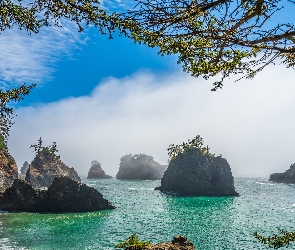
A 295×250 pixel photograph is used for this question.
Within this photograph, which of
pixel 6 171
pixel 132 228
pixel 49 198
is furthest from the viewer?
pixel 6 171

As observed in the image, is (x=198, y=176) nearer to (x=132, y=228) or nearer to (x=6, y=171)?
(x=6, y=171)

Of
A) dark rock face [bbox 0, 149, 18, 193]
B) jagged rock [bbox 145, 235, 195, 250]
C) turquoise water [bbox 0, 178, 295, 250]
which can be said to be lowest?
turquoise water [bbox 0, 178, 295, 250]

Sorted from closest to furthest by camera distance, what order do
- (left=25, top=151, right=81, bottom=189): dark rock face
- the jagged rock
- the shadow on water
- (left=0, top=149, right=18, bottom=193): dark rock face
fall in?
the jagged rock < the shadow on water < (left=0, top=149, right=18, bottom=193): dark rock face < (left=25, top=151, right=81, bottom=189): dark rock face

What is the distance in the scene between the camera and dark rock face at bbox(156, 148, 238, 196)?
9994 centimetres

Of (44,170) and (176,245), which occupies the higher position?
(44,170)

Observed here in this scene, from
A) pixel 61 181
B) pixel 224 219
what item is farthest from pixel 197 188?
pixel 61 181

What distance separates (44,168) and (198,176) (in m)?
66.7

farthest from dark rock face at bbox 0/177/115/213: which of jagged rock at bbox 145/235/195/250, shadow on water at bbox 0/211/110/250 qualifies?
jagged rock at bbox 145/235/195/250

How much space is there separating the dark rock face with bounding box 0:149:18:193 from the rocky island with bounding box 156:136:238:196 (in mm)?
55535

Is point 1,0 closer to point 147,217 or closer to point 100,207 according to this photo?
point 147,217

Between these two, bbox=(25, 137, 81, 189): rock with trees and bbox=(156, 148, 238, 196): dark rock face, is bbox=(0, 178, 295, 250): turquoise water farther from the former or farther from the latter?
bbox=(25, 137, 81, 189): rock with trees

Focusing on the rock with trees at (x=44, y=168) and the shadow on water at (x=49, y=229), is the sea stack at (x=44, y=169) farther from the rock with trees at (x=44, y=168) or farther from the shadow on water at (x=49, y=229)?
the shadow on water at (x=49, y=229)

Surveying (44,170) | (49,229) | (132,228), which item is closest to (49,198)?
(49,229)

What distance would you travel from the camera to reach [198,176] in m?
102
